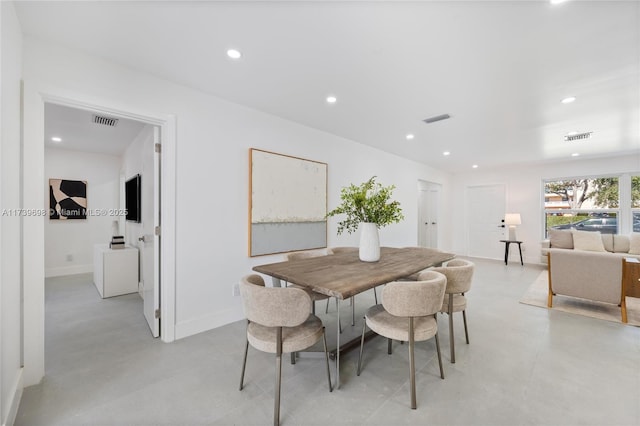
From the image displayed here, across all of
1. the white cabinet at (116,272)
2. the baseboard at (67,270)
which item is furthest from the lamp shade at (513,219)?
the baseboard at (67,270)

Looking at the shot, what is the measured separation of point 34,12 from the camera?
167 cm

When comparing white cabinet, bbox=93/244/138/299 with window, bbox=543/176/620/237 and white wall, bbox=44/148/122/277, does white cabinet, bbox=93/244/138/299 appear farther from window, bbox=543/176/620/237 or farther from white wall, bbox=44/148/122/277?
window, bbox=543/176/620/237

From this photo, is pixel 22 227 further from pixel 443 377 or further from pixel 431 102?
pixel 431 102

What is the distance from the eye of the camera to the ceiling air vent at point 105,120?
3.32m

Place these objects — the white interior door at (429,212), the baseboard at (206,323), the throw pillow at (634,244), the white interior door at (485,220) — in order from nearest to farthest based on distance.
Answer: the baseboard at (206,323) → the throw pillow at (634,244) → the white interior door at (485,220) → the white interior door at (429,212)

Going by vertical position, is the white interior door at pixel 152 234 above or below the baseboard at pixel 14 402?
above

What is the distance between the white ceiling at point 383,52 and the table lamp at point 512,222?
10.7ft

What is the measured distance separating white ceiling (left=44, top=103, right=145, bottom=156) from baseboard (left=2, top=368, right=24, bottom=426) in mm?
2718

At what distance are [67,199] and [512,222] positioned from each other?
9454mm

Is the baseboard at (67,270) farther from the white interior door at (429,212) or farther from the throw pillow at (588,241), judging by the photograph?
the throw pillow at (588,241)

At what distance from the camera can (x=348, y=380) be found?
1.93 m

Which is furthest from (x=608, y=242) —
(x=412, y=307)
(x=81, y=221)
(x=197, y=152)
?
(x=81, y=221)

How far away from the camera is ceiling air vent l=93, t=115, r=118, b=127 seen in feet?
10.9

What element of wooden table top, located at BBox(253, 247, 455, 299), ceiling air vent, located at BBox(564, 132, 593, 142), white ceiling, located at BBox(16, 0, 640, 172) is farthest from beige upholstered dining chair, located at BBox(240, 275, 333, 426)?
ceiling air vent, located at BBox(564, 132, 593, 142)
